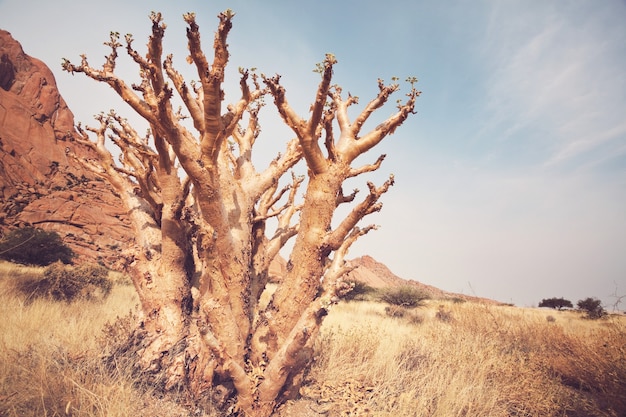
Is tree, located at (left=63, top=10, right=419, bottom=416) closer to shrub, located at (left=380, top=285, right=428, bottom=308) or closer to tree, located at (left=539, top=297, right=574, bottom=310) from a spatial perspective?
shrub, located at (left=380, top=285, right=428, bottom=308)

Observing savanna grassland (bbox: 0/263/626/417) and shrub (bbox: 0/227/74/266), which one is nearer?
savanna grassland (bbox: 0/263/626/417)

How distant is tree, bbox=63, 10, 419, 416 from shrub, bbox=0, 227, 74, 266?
12727 mm

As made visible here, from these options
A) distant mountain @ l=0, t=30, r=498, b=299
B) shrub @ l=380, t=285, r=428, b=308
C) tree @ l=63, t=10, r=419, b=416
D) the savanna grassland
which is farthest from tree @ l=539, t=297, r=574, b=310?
tree @ l=63, t=10, r=419, b=416

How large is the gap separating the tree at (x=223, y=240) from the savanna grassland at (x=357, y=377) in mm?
441

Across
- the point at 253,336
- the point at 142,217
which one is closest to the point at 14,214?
the point at 142,217

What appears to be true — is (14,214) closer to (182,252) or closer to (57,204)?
(57,204)

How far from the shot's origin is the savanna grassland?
8.62 feet

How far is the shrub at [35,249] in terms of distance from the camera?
13266 millimetres

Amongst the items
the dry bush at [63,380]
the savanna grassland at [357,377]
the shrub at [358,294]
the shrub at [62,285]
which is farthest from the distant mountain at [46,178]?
the savanna grassland at [357,377]

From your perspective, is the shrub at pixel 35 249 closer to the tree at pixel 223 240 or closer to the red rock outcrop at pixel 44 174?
the red rock outcrop at pixel 44 174

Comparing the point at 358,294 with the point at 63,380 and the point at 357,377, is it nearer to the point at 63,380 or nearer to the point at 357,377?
the point at 357,377

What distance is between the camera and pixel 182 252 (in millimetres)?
3855

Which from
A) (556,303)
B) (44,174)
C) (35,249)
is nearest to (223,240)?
(35,249)

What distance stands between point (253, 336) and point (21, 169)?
52.0 m
